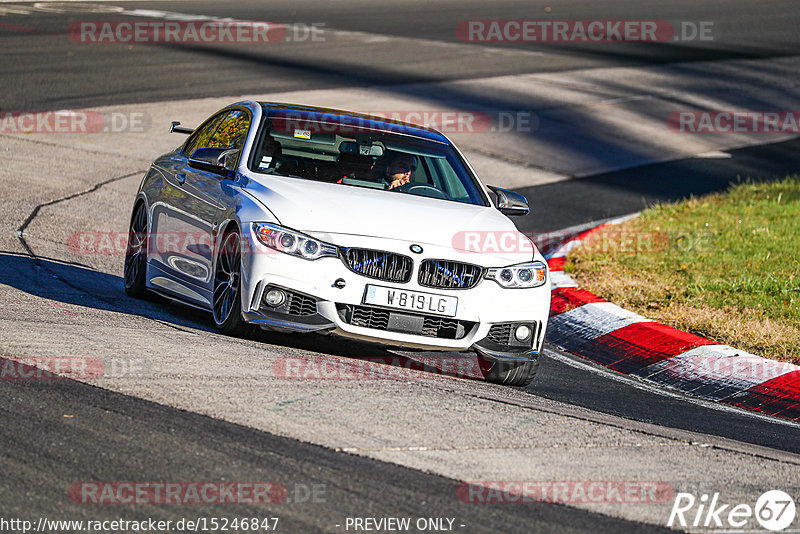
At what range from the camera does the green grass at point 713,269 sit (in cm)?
916

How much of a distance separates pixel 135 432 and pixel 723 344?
5.07 meters

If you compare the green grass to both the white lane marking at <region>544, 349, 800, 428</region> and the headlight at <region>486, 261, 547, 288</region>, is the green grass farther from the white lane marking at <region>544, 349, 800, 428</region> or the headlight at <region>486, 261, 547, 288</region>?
the headlight at <region>486, 261, 547, 288</region>

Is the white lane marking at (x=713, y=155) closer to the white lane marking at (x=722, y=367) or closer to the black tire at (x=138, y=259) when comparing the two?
the white lane marking at (x=722, y=367)

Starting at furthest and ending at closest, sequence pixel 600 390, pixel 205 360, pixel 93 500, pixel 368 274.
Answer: pixel 600 390 → pixel 368 274 → pixel 205 360 → pixel 93 500

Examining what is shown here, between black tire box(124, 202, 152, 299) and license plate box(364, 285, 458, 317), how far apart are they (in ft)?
8.09

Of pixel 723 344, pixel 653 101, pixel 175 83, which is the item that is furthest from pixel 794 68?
pixel 723 344

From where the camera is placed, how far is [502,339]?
730 cm

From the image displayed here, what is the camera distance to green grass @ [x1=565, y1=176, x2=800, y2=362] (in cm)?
916

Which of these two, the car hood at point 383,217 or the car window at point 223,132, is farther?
the car window at point 223,132

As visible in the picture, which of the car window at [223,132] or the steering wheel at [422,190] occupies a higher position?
the car window at [223,132]

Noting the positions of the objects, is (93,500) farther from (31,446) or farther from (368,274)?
(368,274)

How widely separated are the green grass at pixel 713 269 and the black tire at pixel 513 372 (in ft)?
6.64

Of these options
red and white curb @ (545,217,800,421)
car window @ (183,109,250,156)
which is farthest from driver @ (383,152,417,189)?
red and white curb @ (545,217,800,421)

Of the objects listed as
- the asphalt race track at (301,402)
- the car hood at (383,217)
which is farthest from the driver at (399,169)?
the asphalt race track at (301,402)
